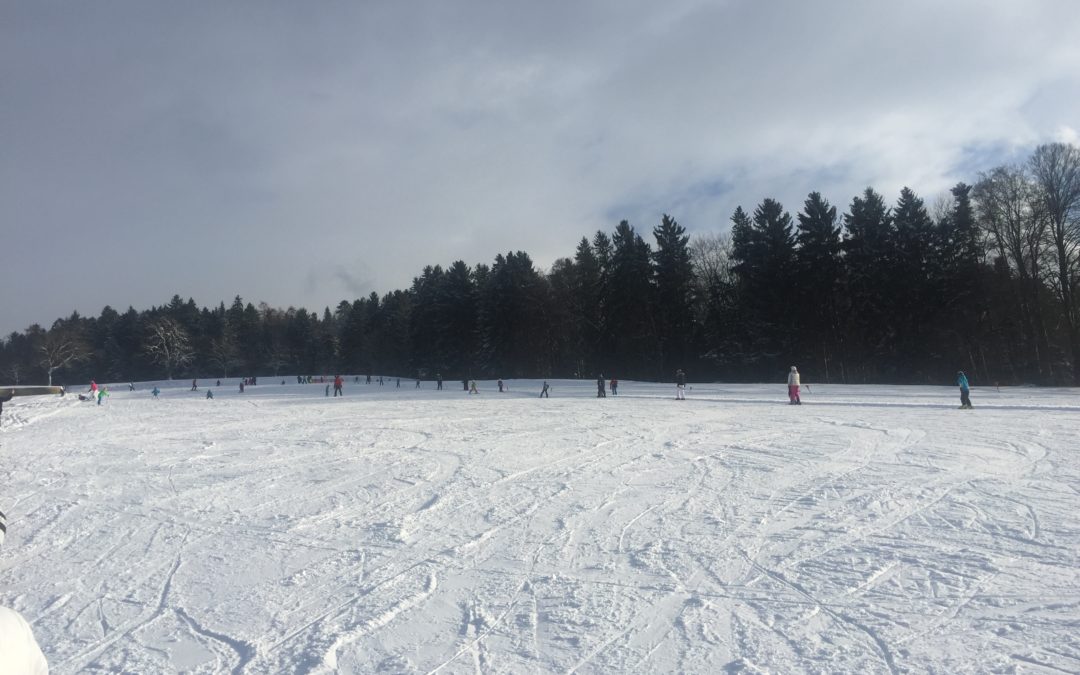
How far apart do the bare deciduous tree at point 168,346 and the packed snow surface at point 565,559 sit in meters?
88.4

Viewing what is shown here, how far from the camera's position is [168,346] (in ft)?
294

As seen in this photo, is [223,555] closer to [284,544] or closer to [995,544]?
[284,544]

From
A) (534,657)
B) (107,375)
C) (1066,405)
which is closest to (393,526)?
(534,657)

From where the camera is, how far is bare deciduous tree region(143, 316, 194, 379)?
88.1m

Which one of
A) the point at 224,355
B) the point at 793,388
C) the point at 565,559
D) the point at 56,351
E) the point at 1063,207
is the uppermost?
the point at 1063,207

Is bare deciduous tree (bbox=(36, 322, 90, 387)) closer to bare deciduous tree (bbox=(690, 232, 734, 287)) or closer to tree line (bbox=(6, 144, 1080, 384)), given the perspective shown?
tree line (bbox=(6, 144, 1080, 384))

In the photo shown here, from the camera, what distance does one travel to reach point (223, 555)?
6.29m

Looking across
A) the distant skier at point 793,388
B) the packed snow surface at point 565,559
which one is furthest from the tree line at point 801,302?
the packed snow surface at point 565,559

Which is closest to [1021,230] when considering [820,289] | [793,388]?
[820,289]

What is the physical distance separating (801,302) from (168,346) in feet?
300

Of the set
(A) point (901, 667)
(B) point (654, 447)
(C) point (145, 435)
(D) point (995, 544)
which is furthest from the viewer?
(C) point (145, 435)

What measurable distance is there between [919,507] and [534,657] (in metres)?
5.89

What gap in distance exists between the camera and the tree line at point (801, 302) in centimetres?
3478

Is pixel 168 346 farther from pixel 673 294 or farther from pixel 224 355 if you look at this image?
pixel 673 294
